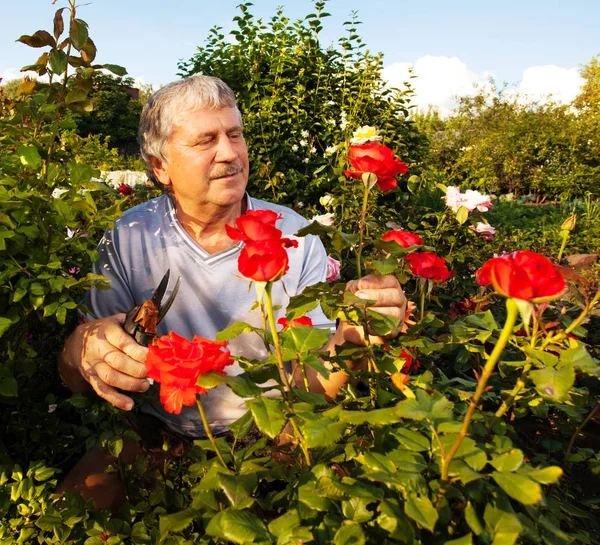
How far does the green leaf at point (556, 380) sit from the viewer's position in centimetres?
72

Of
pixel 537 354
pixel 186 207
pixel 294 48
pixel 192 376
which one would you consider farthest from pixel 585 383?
pixel 294 48

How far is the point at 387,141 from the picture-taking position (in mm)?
3797

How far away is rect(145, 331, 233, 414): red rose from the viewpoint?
84 cm

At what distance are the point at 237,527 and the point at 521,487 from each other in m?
0.37

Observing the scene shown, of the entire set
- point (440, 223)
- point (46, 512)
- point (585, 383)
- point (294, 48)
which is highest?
point (294, 48)

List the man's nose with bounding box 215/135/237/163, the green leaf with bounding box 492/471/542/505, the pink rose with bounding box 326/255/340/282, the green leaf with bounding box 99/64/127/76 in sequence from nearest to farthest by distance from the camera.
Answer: the green leaf with bounding box 492/471/542/505 < the green leaf with bounding box 99/64/127/76 < the man's nose with bounding box 215/135/237/163 < the pink rose with bounding box 326/255/340/282

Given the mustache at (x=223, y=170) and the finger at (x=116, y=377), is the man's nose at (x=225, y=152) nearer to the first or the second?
the mustache at (x=223, y=170)

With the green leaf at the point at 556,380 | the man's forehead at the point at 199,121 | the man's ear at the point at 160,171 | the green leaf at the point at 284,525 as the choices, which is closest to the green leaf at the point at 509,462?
the green leaf at the point at 556,380

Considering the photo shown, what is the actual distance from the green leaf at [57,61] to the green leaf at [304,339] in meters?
0.87

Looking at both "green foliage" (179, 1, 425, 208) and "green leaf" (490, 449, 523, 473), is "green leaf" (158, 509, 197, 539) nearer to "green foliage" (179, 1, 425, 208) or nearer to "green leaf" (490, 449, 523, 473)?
"green leaf" (490, 449, 523, 473)

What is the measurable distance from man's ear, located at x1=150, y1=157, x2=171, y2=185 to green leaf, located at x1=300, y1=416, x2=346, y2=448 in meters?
1.47

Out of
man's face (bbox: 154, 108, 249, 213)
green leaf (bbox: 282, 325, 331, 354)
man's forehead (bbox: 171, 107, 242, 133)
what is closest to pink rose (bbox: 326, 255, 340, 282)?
man's face (bbox: 154, 108, 249, 213)

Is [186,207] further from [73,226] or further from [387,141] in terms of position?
[387,141]

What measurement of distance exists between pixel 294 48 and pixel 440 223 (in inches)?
86.3
